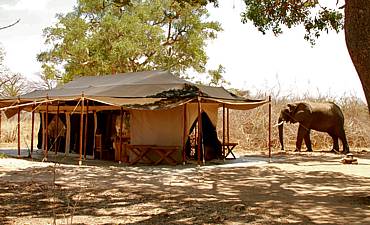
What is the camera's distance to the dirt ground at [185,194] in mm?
5883

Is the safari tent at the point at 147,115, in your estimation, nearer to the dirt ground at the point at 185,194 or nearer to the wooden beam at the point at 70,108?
the wooden beam at the point at 70,108

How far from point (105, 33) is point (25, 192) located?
535 inches

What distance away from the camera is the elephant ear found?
17.3 meters

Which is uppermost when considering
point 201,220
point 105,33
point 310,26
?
point 105,33

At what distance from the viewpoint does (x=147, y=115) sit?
13.4 m

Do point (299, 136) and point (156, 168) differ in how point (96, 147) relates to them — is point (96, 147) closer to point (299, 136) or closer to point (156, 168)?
point (156, 168)

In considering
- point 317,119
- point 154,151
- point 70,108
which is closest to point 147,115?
point 154,151

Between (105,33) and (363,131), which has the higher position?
(105,33)

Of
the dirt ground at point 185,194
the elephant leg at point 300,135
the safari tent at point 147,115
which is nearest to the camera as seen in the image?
the dirt ground at point 185,194

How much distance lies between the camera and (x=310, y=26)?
1188cm

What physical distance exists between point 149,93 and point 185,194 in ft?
18.0

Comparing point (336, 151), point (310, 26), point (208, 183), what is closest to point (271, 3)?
point (310, 26)

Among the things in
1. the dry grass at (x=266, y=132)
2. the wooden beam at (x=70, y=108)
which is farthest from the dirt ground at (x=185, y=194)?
the dry grass at (x=266, y=132)

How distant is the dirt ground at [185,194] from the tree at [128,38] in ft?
29.3
